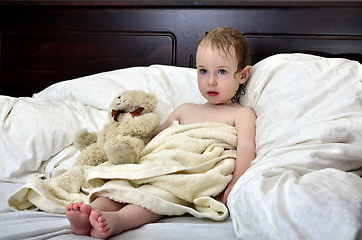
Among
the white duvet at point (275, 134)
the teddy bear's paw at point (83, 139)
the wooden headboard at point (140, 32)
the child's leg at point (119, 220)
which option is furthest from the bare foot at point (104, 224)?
the wooden headboard at point (140, 32)

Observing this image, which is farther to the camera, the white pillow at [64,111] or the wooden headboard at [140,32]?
the wooden headboard at [140,32]

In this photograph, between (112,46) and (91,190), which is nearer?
(91,190)

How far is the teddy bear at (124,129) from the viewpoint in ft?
4.43

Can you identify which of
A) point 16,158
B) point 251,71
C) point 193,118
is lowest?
point 16,158

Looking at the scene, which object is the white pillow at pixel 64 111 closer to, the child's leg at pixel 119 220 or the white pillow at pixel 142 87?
the white pillow at pixel 142 87

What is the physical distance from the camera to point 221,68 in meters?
1.37

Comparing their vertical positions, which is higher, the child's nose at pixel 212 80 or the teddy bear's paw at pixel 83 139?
the child's nose at pixel 212 80

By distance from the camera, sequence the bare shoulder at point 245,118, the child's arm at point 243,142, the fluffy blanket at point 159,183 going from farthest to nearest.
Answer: the bare shoulder at point 245,118 → the child's arm at point 243,142 → the fluffy blanket at point 159,183

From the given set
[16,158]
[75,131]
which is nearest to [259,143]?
[75,131]

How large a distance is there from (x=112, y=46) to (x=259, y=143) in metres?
1.06

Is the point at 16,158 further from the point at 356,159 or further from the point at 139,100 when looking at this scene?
the point at 356,159

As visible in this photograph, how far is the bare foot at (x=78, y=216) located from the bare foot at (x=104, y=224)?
0.6 inches

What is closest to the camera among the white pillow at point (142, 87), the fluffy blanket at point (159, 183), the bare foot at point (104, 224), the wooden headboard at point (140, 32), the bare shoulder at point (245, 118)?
the bare foot at point (104, 224)

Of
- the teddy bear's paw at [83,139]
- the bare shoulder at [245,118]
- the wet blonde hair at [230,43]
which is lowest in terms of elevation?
the teddy bear's paw at [83,139]
